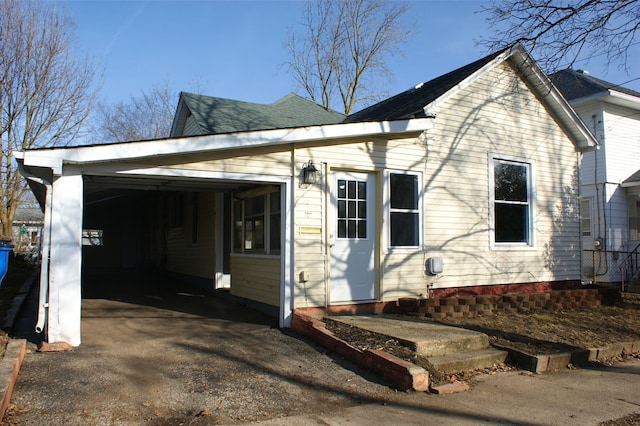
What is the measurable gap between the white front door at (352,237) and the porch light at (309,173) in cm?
47

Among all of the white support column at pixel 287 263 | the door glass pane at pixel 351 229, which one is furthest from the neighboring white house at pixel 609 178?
the white support column at pixel 287 263

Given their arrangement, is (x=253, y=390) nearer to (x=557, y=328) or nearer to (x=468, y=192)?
(x=557, y=328)

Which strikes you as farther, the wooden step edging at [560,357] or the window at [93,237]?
the window at [93,237]

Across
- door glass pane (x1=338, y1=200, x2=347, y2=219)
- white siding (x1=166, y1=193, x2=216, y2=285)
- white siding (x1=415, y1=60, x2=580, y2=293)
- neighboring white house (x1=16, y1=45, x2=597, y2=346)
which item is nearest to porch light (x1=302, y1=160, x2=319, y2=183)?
neighboring white house (x1=16, y1=45, x2=597, y2=346)

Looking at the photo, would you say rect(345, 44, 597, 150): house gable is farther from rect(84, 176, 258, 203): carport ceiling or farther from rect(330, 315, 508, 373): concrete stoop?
rect(330, 315, 508, 373): concrete stoop

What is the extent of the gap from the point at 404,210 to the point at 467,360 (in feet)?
11.0

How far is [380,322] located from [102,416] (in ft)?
13.8

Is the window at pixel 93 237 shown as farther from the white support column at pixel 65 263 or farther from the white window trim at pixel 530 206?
the white window trim at pixel 530 206

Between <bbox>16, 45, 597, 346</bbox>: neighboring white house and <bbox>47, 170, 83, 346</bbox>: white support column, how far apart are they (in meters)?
0.02

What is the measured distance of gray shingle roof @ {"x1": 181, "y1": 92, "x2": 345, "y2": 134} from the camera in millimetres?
12250

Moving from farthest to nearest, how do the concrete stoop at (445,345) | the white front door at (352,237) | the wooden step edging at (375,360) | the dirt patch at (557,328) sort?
the white front door at (352,237) < the dirt patch at (557,328) < the concrete stoop at (445,345) < the wooden step edging at (375,360)

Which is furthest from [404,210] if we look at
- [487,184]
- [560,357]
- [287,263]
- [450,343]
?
[560,357]

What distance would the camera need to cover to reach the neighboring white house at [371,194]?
21.2 feet

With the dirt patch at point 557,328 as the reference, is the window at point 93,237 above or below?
above
